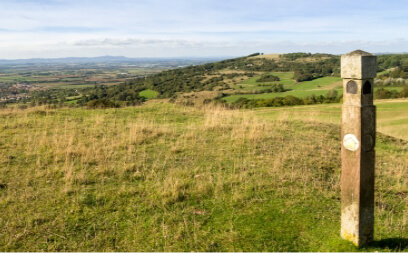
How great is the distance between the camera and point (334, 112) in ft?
67.1

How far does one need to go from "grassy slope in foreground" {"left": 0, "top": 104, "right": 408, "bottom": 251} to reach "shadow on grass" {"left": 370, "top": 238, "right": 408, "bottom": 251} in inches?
1.0

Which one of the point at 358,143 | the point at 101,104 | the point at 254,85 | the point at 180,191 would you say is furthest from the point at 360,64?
the point at 254,85

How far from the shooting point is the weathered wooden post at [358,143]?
3.94 metres

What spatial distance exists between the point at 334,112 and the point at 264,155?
45.7 feet

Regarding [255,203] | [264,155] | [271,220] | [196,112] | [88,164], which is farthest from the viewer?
[196,112]

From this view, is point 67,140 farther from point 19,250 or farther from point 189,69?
point 189,69

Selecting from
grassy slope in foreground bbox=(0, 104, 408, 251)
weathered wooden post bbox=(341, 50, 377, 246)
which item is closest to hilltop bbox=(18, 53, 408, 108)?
grassy slope in foreground bbox=(0, 104, 408, 251)

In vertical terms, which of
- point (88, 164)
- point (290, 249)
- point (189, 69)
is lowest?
point (290, 249)

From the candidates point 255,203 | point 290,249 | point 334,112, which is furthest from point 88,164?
point 334,112

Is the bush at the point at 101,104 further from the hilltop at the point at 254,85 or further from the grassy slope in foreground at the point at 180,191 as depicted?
the grassy slope in foreground at the point at 180,191

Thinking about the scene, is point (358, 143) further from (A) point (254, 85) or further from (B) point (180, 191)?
(A) point (254, 85)

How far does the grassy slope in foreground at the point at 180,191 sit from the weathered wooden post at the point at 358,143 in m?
0.48

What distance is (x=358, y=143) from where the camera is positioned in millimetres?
4043

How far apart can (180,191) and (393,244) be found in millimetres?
3909
